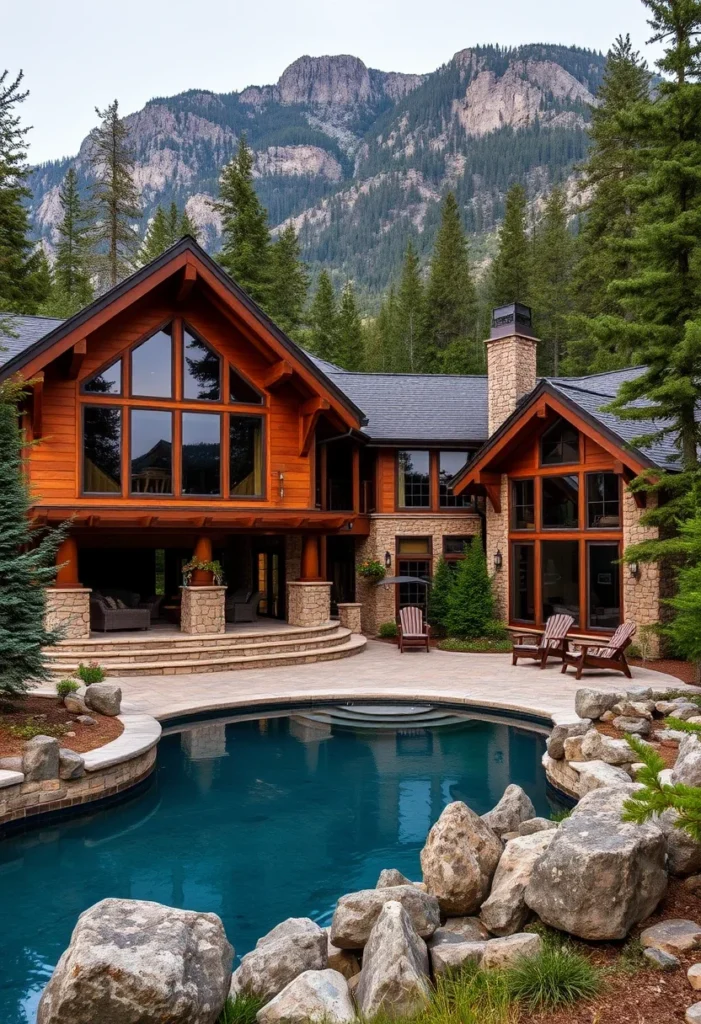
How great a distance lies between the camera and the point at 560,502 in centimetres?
1691

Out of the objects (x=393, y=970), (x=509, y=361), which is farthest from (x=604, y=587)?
(x=393, y=970)

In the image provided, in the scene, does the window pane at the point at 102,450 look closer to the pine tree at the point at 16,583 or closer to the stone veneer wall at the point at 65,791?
the pine tree at the point at 16,583

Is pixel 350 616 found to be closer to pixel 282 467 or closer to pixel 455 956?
pixel 282 467

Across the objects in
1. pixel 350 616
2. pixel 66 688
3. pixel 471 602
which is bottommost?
pixel 66 688

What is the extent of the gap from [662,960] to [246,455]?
1380 cm

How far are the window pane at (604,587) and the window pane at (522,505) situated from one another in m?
1.86

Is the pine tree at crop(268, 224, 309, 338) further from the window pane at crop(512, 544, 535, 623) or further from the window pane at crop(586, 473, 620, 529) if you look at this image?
the window pane at crop(586, 473, 620, 529)

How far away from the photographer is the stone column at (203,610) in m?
15.3

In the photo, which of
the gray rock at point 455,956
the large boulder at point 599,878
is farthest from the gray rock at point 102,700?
the large boulder at point 599,878

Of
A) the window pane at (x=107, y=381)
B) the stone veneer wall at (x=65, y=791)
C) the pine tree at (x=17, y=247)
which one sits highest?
the pine tree at (x=17, y=247)

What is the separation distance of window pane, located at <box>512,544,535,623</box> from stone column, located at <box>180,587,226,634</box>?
660 cm

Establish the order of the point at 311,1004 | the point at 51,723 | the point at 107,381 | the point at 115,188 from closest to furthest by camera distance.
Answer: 1. the point at 311,1004
2. the point at 51,723
3. the point at 107,381
4. the point at 115,188

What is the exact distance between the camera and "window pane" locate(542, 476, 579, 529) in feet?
54.5

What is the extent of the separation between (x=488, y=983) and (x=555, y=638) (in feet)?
37.0
